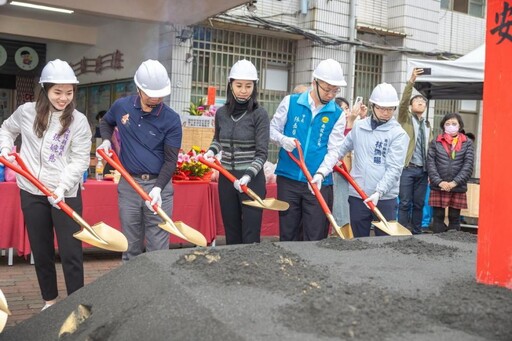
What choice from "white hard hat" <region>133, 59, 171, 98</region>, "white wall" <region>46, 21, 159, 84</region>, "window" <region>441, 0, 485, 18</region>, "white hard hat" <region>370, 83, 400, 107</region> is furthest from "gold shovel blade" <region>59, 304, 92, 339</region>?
"window" <region>441, 0, 485, 18</region>

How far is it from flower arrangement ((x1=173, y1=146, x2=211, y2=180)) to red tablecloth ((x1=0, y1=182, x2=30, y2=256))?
1.41 meters

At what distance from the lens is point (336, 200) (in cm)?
545

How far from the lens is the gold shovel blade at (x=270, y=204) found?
3975 millimetres

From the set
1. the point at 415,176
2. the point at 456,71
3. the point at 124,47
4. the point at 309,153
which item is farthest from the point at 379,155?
the point at 124,47

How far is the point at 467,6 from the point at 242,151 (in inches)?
391

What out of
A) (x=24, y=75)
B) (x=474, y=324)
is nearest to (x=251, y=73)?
(x=474, y=324)

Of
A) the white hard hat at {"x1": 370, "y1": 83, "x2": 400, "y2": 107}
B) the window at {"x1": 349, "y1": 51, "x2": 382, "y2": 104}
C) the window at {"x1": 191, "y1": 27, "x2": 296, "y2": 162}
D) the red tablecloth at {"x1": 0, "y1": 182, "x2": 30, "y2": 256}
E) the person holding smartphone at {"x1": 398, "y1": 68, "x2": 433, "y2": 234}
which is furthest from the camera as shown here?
the window at {"x1": 349, "y1": 51, "x2": 382, "y2": 104}

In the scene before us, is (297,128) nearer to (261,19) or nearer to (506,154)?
(506,154)

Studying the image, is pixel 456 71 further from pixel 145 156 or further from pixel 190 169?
pixel 145 156

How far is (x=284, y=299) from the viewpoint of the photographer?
82.0 inches

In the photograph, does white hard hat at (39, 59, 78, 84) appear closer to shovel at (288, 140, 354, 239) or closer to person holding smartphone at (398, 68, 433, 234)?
shovel at (288, 140, 354, 239)

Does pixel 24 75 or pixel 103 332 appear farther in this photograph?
pixel 24 75

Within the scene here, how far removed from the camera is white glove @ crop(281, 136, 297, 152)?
414cm

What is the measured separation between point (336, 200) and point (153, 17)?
14.0ft
